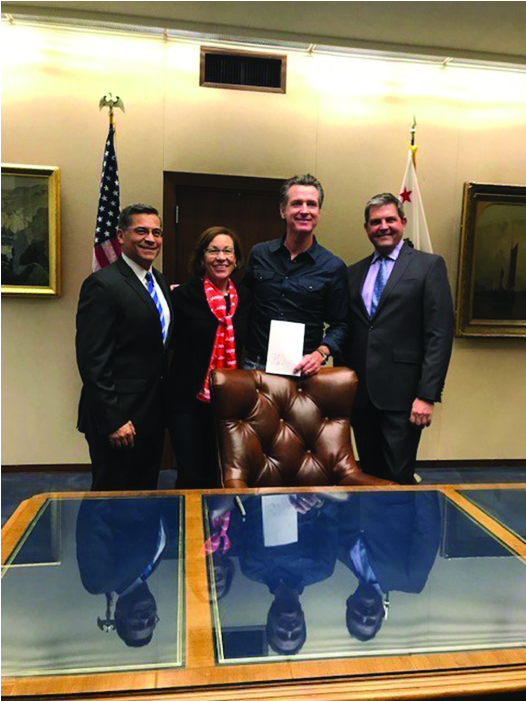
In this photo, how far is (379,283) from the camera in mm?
2695

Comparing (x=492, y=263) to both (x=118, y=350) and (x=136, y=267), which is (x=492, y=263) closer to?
(x=136, y=267)

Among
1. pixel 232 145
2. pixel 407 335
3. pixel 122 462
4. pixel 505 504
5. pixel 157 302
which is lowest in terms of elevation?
pixel 122 462

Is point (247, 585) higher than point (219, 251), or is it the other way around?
point (219, 251)

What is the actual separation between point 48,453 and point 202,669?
3.56 meters

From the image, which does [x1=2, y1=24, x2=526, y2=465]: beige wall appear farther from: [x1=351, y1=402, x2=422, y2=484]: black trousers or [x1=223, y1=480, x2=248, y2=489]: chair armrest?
[x1=223, y1=480, x2=248, y2=489]: chair armrest

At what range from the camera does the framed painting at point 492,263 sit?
4375 millimetres

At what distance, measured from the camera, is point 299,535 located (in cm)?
144

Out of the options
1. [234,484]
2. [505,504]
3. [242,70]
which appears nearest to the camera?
[505,504]

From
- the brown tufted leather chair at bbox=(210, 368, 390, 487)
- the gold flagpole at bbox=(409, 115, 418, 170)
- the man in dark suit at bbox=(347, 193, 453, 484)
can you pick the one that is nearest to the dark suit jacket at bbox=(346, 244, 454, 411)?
the man in dark suit at bbox=(347, 193, 453, 484)

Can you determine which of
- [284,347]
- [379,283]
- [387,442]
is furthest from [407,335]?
[284,347]

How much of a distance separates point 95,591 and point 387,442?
5.83ft

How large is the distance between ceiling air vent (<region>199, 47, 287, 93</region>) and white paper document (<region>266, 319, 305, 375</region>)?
7.78 feet

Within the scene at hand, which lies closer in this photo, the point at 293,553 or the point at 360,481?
the point at 293,553

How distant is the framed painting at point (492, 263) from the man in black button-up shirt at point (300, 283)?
6.92ft
